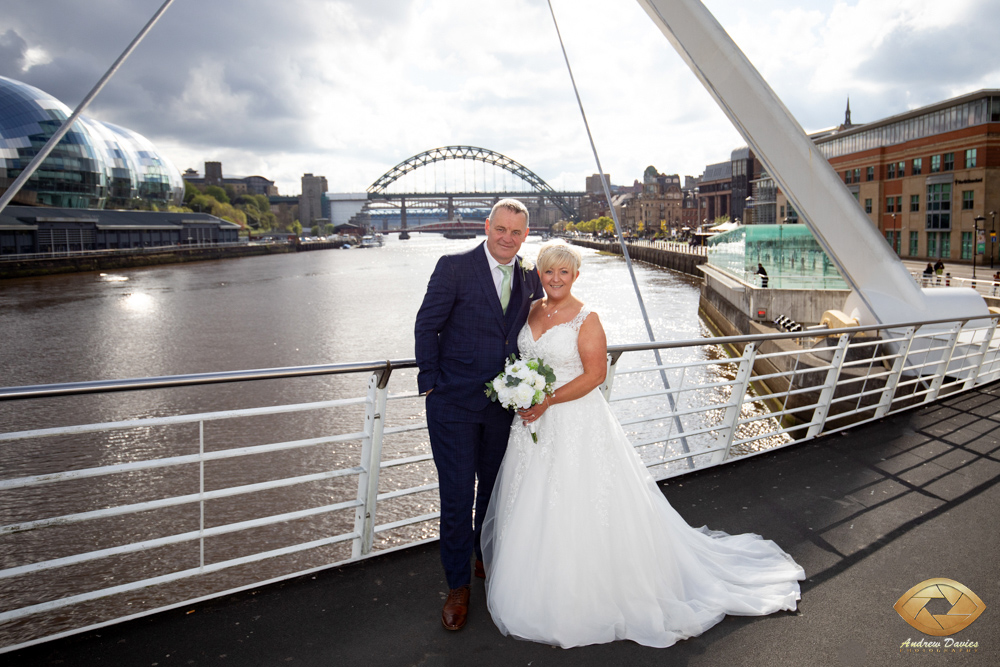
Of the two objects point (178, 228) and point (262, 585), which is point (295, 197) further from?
point (262, 585)

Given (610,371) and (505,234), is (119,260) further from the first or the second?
(505,234)

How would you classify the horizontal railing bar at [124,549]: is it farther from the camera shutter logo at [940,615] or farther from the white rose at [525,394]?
the camera shutter logo at [940,615]

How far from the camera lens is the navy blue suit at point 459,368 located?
2605 mm

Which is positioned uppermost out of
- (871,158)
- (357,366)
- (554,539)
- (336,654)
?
(871,158)

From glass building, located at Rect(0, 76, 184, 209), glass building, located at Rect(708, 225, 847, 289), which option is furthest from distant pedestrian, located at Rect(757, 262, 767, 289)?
glass building, located at Rect(0, 76, 184, 209)

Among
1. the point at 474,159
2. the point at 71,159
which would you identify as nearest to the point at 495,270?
the point at 71,159

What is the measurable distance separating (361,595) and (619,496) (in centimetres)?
116

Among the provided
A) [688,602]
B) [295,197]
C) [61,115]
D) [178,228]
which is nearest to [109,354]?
[688,602]

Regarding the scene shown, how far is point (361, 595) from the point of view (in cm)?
282

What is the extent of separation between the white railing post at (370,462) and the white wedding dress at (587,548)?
0.64 m

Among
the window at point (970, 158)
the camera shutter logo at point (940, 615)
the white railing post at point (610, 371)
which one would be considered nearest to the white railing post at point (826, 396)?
the white railing post at point (610, 371)

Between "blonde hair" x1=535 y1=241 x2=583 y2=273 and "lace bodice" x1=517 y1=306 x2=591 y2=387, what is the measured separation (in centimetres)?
21

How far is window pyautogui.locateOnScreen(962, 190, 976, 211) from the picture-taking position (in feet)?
125

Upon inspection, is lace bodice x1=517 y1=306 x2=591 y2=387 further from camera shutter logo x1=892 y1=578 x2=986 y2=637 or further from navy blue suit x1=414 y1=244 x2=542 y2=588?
camera shutter logo x1=892 y1=578 x2=986 y2=637
